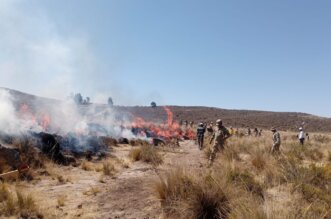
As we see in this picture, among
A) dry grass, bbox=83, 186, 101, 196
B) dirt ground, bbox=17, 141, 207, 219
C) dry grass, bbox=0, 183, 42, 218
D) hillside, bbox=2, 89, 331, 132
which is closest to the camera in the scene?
dry grass, bbox=0, 183, 42, 218

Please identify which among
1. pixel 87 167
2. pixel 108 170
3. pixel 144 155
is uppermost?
pixel 144 155

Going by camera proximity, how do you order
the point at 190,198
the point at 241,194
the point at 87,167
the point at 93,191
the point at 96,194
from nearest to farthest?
the point at 190,198 < the point at 241,194 < the point at 96,194 < the point at 93,191 < the point at 87,167

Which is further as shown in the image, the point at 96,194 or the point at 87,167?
the point at 87,167

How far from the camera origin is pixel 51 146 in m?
15.0

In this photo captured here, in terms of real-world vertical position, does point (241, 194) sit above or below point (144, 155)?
above

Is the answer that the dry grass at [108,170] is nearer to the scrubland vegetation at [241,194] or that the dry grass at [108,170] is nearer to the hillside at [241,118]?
the scrubland vegetation at [241,194]

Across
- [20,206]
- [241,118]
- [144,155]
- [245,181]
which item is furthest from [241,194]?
[241,118]

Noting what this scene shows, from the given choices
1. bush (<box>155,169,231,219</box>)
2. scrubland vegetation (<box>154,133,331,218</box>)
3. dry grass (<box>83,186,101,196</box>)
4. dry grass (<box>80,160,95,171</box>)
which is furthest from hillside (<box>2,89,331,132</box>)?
bush (<box>155,169,231,219</box>)

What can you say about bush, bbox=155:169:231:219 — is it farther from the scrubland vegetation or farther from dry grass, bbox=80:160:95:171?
dry grass, bbox=80:160:95:171

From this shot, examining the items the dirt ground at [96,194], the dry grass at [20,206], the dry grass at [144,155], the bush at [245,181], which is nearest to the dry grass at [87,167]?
the dirt ground at [96,194]

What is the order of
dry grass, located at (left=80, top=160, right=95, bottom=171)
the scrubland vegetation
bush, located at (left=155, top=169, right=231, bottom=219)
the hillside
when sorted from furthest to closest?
the hillside, dry grass, located at (left=80, top=160, right=95, bottom=171), bush, located at (left=155, top=169, right=231, bottom=219), the scrubland vegetation

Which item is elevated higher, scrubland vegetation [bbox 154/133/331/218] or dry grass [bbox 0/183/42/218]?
scrubland vegetation [bbox 154/133/331/218]

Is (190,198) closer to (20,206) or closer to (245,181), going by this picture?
(245,181)

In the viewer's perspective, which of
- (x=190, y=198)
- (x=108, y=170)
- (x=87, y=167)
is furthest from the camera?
(x=87, y=167)
